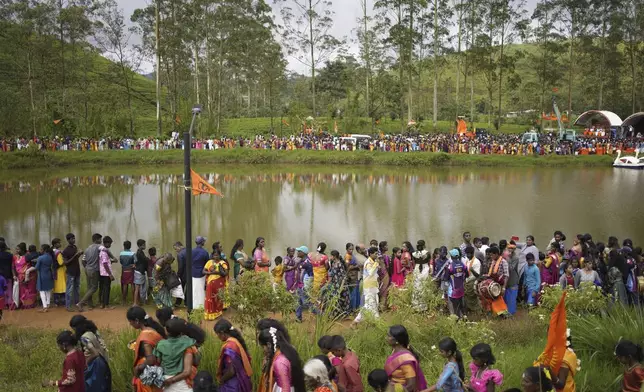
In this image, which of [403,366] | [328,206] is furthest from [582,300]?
[328,206]

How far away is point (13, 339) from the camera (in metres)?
6.47

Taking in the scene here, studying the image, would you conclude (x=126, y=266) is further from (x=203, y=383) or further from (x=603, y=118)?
(x=603, y=118)

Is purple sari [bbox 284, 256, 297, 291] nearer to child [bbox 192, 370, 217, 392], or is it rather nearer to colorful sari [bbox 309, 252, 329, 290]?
colorful sari [bbox 309, 252, 329, 290]

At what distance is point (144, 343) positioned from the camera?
164 inches

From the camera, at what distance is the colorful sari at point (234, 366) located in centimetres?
400

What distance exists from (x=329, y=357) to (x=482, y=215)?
42.9 feet

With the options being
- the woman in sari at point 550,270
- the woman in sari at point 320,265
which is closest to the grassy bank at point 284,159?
the woman in sari at point 550,270

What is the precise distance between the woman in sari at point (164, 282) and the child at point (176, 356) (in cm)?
374

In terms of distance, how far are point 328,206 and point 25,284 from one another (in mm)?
11368

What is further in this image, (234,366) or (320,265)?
(320,265)

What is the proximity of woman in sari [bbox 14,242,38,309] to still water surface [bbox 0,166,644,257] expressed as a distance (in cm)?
436

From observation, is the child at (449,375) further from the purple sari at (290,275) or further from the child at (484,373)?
the purple sari at (290,275)

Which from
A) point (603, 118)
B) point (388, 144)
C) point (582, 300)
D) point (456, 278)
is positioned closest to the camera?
point (582, 300)

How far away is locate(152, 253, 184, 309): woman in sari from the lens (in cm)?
763
